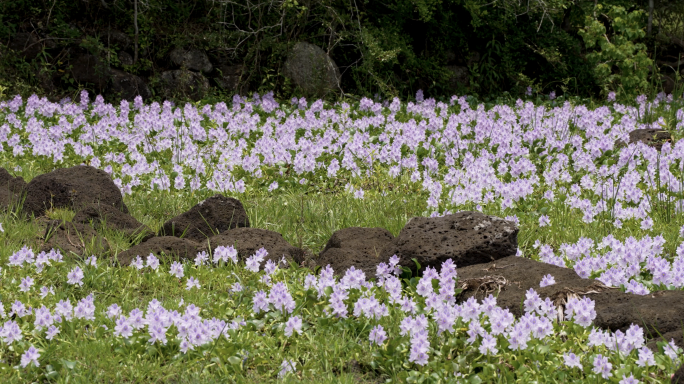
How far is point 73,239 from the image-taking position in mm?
5285

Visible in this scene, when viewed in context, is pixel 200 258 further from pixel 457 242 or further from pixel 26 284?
pixel 457 242

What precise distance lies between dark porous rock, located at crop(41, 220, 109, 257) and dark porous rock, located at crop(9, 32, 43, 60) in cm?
748

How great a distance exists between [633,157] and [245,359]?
5728mm

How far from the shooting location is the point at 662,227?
19.2ft

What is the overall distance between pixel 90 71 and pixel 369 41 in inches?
167

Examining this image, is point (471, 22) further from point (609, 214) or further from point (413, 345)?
point (413, 345)

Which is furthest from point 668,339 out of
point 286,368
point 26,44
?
point 26,44

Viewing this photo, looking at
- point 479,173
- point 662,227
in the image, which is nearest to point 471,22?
point 479,173

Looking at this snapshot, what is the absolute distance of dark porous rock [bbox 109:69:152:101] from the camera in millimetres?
12016

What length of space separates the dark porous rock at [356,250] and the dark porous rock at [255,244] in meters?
0.19

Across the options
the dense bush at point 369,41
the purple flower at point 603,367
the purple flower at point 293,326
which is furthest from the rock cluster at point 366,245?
the dense bush at point 369,41

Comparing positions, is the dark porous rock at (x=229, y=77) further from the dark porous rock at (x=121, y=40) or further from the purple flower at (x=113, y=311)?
the purple flower at (x=113, y=311)

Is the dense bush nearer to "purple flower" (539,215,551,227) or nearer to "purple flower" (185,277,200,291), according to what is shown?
"purple flower" (539,215,551,227)

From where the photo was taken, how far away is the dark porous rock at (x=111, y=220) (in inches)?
219
